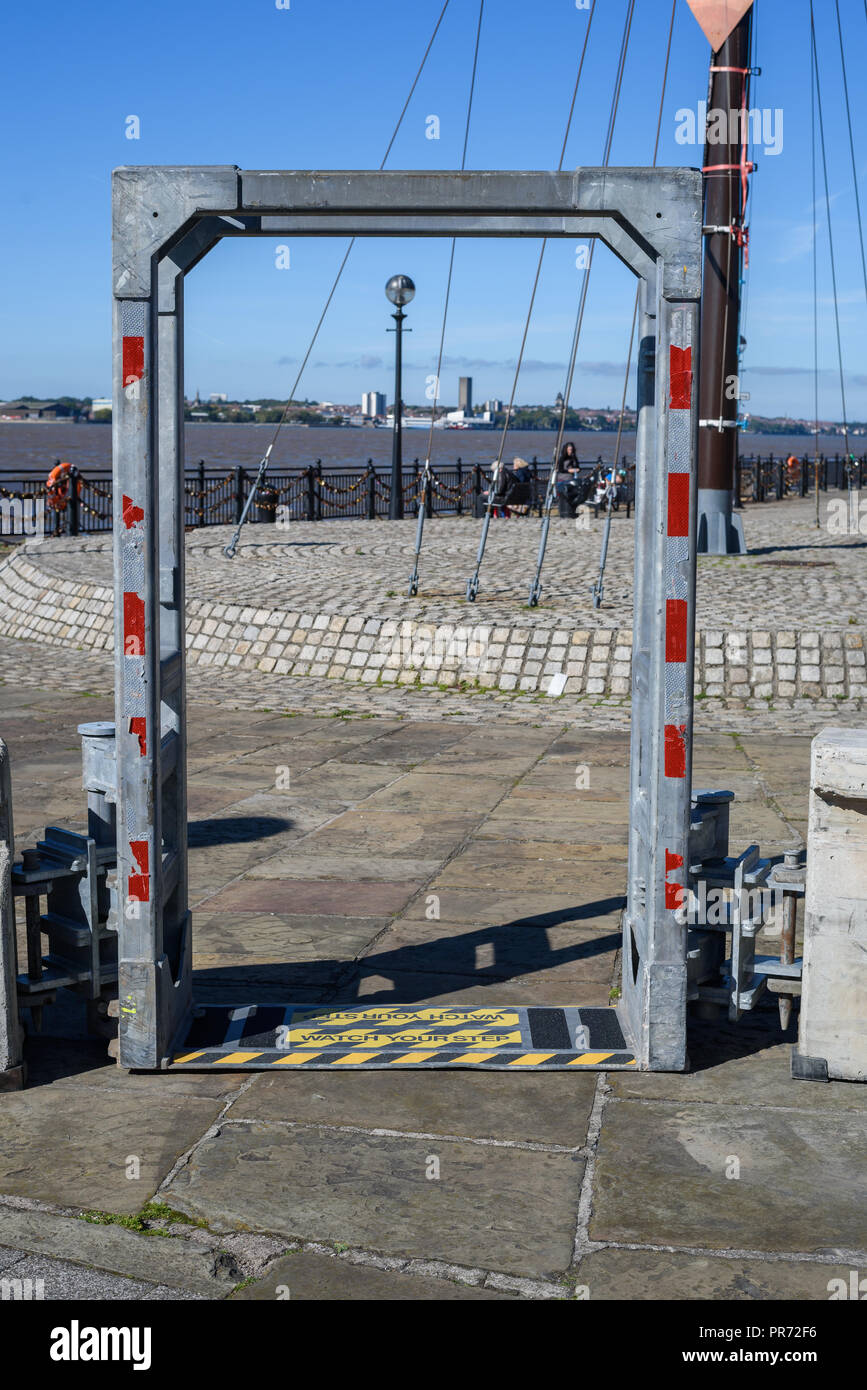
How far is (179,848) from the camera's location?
16.3ft

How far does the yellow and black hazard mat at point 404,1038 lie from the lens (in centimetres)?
455

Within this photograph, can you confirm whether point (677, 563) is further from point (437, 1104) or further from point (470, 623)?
point (470, 623)

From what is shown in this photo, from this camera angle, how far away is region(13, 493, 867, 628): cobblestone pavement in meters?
13.5

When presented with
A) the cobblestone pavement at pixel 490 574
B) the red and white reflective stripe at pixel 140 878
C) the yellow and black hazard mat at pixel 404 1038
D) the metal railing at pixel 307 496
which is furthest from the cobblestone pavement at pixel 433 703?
the metal railing at pixel 307 496

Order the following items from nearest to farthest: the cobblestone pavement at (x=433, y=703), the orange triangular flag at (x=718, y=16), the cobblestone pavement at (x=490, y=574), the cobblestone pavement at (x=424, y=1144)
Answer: the cobblestone pavement at (x=424, y=1144) < the cobblestone pavement at (x=433, y=703) < the cobblestone pavement at (x=490, y=574) < the orange triangular flag at (x=718, y=16)

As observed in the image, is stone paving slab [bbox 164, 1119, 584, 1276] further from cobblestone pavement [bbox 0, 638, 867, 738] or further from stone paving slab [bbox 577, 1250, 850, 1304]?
cobblestone pavement [bbox 0, 638, 867, 738]

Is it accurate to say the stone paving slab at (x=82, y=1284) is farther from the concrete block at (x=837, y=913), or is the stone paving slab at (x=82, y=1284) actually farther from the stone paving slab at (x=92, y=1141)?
the concrete block at (x=837, y=913)

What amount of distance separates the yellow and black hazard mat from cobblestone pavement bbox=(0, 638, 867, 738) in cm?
597

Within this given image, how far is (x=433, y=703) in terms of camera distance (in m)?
11.9

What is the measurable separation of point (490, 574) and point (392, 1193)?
13.1m

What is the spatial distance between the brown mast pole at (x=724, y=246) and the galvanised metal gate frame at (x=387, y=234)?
12.1m

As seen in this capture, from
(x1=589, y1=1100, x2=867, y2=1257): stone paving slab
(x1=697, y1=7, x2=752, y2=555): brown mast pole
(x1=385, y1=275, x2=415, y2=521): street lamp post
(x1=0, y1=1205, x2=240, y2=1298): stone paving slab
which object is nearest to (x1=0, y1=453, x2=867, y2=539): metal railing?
(x1=385, y1=275, x2=415, y2=521): street lamp post

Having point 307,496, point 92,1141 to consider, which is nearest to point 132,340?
point 92,1141
